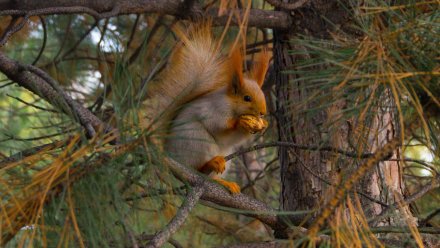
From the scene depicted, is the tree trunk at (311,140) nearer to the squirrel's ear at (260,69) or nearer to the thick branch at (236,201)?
the squirrel's ear at (260,69)

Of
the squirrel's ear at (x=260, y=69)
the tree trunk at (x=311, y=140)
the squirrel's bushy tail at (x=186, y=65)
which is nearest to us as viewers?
the squirrel's bushy tail at (x=186, y=65)

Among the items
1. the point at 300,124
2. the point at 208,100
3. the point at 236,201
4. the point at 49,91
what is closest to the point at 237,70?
the point at 208,100

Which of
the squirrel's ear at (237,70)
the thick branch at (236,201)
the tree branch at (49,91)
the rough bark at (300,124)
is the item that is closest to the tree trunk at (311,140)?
the rough bark at (300,124)

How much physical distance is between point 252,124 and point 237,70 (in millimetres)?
152

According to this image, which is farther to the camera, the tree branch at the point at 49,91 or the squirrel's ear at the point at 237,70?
the squirrel's ear at the point at 237,70

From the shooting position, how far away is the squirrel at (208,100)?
1.70 meters

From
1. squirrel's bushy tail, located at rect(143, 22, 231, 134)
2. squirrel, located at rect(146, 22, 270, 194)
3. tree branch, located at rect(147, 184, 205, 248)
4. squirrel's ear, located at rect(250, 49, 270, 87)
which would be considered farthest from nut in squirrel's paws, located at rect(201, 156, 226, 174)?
tree branch, located at rect(147, 184, 205, 248)

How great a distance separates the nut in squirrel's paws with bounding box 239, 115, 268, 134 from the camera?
1.75 meters

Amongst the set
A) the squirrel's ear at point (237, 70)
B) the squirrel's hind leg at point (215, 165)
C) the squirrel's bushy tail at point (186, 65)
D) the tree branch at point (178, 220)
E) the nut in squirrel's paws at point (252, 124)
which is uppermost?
the squirrel's ear at point (237, 70)

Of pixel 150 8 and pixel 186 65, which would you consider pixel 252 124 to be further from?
pixel 150 8

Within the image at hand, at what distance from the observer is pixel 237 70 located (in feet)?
5.95

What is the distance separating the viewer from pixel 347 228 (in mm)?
1091

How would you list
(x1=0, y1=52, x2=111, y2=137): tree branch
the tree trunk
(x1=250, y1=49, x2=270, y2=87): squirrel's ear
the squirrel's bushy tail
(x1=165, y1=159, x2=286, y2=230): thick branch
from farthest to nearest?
1. (x1=250, y1=49, x2=270, y2=87): squirrel's ear
2. the tree trunk
3. the squirrel's bushy tail
4. (x1=165, y1=159, x2=286, y2=230): thick branch
5. (x1=0, y1=52, x2=111, y2=137): tree branch

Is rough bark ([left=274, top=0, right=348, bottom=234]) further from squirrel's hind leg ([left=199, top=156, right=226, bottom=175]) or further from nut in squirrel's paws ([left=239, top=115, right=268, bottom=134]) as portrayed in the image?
squirrel's hind leg ([left=199, top=156, right=226, bottom=175])
